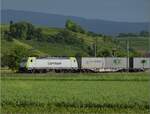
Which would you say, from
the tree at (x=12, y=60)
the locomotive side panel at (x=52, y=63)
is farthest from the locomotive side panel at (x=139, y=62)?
the tree at (x=12, y=60)

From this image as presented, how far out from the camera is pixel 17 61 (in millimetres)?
71062

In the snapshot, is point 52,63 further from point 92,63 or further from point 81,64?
point 92,63

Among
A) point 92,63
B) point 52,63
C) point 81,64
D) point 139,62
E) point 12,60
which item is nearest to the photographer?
point 52,63

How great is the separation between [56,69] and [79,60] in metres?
4.49

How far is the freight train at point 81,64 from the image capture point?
6481cm

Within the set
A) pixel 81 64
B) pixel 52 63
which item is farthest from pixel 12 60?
pixel 81 64

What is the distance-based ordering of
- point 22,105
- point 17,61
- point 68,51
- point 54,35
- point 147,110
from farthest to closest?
point 54,35 < point 68,51 < point 17,61 < point 22,105 < point 147,110

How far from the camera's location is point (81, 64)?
67375 mm

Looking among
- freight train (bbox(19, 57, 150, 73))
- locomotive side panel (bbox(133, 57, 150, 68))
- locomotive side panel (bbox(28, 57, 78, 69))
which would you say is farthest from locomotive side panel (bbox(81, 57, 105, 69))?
locomotive side panel (bbox(133, 57, 150, 68))

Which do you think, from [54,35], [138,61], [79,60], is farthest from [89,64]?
[54,35]

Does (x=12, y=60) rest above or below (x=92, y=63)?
above

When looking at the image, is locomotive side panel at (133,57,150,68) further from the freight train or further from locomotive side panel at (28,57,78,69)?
locomotive side panel at (28,57,78,69)

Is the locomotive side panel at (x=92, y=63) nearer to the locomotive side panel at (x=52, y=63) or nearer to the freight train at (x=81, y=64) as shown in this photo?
the freight train at (x=81, y=64)

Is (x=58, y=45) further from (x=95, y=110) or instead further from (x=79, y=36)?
(x=95, y=110)
